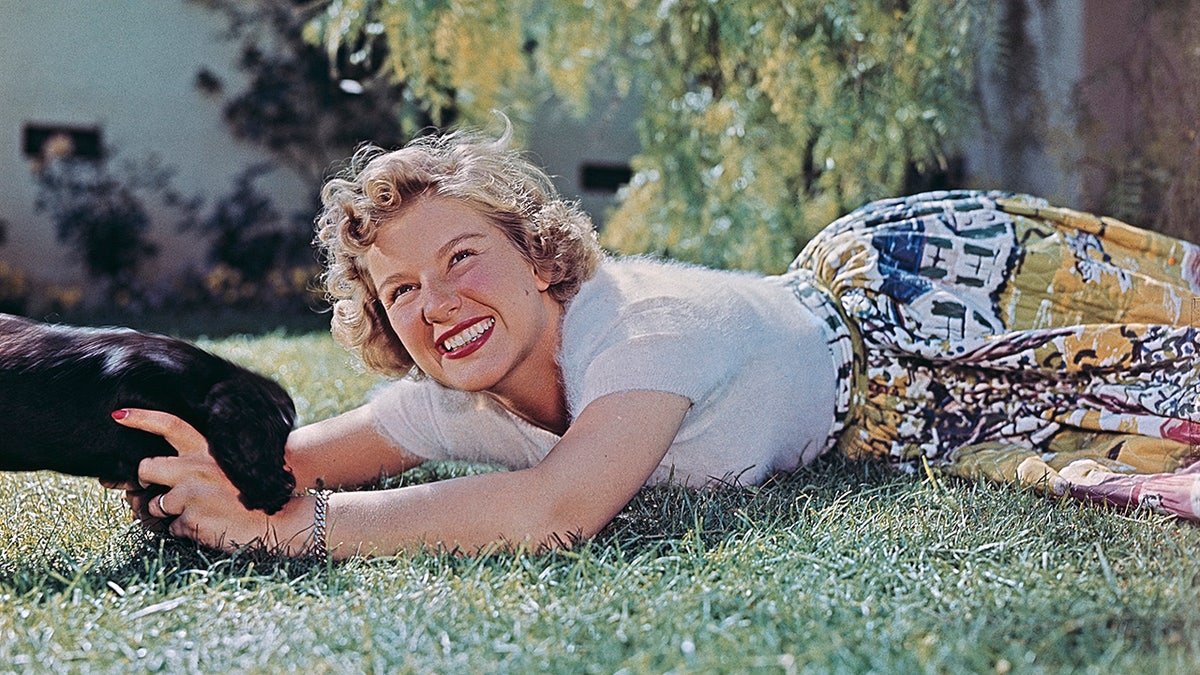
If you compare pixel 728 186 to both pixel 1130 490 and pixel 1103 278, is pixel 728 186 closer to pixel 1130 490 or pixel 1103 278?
pixel 1103 278

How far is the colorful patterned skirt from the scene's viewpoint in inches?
85.3

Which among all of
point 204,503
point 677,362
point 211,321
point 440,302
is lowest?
point 211,321

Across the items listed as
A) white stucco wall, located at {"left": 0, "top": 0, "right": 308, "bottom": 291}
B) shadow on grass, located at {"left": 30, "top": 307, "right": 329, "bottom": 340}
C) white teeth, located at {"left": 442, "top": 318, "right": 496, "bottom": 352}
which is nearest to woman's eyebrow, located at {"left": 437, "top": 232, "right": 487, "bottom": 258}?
white teeth, located at {"left": 442, "top": 318, "right": 496, "bottom": 352}

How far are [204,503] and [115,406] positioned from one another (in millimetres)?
208

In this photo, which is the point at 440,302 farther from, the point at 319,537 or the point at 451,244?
the point at 319,537

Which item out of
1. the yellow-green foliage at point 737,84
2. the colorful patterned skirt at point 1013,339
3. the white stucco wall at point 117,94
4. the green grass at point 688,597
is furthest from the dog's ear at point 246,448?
the white stucco wall at point 117,94

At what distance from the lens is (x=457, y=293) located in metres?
1.99

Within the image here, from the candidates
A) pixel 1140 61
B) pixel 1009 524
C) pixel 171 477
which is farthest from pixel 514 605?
pixel 1140 61

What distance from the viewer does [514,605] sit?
58.6 inches

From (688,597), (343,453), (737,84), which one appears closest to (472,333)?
(343,453)

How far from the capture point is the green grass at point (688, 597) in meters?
1.28

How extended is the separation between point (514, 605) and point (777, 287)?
1.22m

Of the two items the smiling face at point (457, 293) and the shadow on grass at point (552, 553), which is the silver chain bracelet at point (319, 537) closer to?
the shadow on grass at point (552, 553)

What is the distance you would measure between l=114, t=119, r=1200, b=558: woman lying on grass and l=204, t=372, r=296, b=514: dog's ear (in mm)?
31
